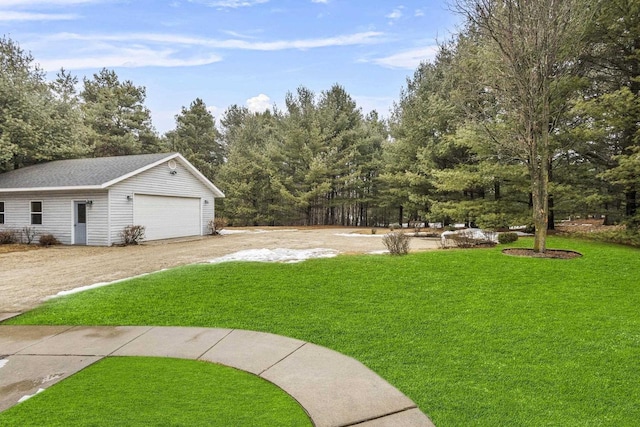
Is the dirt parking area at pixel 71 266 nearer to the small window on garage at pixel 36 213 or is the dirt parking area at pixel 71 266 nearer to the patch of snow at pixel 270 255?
the patch of snow at pixel 270 255

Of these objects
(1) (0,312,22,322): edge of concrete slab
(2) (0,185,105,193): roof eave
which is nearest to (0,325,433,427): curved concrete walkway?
(1) (0,312,22,322): edge of concrete slab

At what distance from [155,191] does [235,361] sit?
13764 mm

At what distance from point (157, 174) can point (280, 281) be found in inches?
454

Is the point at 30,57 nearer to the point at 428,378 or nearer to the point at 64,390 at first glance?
the point at 64,390

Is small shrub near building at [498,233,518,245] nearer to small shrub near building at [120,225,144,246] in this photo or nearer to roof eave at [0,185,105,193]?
small shrub near building at [120,225,144,246]

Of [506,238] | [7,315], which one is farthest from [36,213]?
[506,238]

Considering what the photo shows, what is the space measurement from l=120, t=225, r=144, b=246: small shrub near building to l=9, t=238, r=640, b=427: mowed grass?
7.54 m

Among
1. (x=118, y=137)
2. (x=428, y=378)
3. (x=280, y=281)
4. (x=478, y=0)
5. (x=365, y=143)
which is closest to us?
(x=428, y=378)

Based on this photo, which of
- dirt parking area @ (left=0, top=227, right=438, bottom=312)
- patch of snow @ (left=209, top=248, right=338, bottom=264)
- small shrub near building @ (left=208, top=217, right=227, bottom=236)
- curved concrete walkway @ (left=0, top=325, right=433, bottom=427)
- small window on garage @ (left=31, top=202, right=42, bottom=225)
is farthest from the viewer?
small shrub near building @ (left=208, top=217, right=227, bottom=236)

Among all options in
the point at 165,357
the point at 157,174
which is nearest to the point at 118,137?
the point at 157,174

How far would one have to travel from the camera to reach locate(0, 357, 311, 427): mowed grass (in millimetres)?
2475

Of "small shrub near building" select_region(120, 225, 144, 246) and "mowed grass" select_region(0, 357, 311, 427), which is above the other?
"small shrub near building" select_region(120, 225, 144, 246)

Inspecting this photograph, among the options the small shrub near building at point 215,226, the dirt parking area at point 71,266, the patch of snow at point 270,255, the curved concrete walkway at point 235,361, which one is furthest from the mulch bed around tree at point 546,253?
the small shrub near building at point 215,226

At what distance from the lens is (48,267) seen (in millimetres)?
9133
